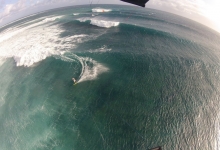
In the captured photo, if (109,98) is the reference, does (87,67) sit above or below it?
above

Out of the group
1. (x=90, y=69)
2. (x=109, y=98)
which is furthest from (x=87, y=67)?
(x=109, y=98)

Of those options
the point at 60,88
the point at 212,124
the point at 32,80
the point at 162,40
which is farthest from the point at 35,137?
A: the point at 162,40

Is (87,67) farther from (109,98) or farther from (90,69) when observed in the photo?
(109,98)

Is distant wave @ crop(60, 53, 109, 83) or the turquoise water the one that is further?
distant wave @ crop(60, 53, 109, 83)

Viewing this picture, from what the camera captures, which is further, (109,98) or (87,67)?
(87,67)

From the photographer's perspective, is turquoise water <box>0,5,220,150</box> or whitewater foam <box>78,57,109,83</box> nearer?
turquoise water <box>0,5,220,150</box>

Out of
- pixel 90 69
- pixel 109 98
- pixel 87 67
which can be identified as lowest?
pixel 109 98

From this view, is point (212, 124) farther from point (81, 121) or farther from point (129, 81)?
point (81, 121)

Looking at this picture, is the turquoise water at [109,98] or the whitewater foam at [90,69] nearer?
the turquoise water at [109,98]
